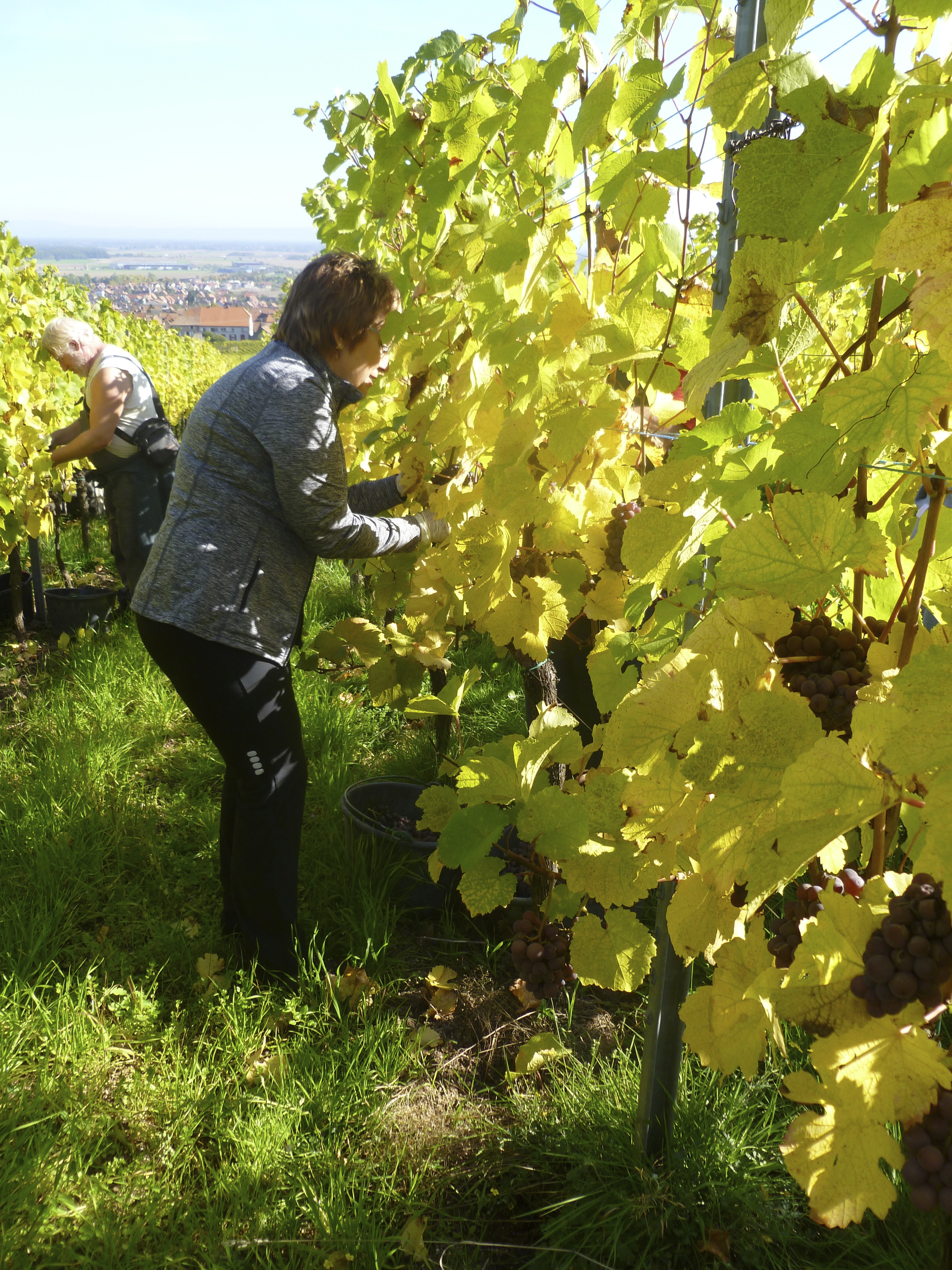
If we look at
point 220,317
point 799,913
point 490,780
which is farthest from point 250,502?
point 220,317

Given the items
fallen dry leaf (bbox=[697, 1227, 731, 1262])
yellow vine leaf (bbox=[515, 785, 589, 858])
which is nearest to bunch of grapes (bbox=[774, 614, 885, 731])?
yellow vine leaf (bbox=[515, 785, 589, 858])

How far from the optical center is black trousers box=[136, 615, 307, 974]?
6.58 feet

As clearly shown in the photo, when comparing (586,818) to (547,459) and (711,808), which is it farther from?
(547,459)

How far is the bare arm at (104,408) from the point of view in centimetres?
421

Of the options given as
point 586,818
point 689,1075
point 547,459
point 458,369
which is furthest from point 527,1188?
point 458,369

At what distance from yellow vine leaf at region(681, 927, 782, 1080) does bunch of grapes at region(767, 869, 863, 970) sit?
0.02 metres

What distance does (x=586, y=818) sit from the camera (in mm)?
1089

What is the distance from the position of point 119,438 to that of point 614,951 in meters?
4.09

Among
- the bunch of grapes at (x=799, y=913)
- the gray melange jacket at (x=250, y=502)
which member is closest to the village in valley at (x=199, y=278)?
the gray melange jacket at (x=250, y=502)

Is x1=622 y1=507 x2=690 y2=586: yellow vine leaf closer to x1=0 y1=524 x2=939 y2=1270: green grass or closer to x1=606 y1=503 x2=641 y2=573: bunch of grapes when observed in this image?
x1=606 y1=503 x2=641 y2=573: bunch of grapes

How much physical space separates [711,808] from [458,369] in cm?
101

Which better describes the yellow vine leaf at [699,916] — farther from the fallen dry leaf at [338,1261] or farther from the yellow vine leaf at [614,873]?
the fallen dry leaf at [338,1261]

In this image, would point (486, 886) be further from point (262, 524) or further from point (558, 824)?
point (262, 524)

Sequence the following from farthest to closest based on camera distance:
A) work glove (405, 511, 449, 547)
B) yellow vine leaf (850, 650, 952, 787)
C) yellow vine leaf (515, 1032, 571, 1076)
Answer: work glove (405, 511, 449, 547), yellow vine leaf (515, 1032, 571, 1076), yellow vine leaf (850, 650, 952, 787)
